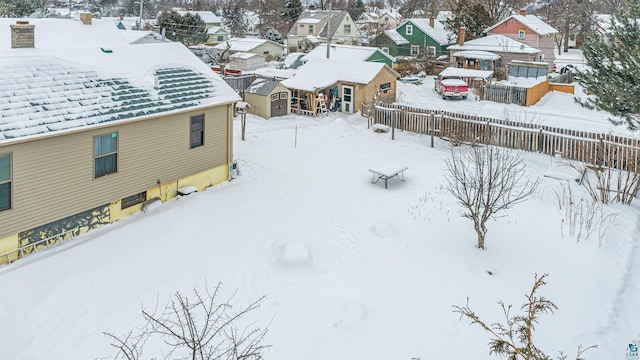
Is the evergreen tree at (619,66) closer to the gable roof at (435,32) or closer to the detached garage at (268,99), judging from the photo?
the detached garage at (268,99)

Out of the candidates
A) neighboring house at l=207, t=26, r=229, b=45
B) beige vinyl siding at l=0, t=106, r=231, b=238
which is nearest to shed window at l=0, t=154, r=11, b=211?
beige vinyl siding at l=0, t=106, r=231, b=238

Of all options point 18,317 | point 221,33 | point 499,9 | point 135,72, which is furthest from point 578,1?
point 18,317

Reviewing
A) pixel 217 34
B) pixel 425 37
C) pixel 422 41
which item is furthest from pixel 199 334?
pixel 217 34

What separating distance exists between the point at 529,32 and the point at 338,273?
40867 millimetres

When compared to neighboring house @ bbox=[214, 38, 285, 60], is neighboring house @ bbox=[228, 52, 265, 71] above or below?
below

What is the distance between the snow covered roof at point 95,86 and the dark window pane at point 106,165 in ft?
3.38

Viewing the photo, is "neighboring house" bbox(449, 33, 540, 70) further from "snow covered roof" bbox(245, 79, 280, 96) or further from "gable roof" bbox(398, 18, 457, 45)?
"snow covered roof" bbox(245, 79, 280, 96)

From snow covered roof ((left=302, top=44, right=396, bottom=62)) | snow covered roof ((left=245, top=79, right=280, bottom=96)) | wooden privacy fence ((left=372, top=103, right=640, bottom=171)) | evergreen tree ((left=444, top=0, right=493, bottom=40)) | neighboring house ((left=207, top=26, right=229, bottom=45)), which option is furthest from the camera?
neighboring house ((left=207, top=26, right=229, bottom=45))

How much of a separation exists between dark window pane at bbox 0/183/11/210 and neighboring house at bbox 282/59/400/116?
60.2 ft

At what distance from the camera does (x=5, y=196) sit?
1116 cm

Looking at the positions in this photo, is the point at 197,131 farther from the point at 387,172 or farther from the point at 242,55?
the point at 242,55

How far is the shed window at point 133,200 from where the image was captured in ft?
45.7

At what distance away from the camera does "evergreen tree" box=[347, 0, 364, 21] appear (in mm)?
85213

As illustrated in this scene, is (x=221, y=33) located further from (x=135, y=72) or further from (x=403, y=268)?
(x=403, y=268)
